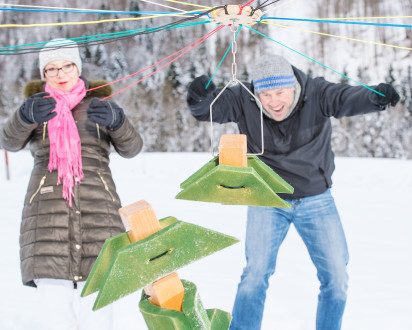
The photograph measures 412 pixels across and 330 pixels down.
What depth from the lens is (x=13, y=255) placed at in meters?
4.01

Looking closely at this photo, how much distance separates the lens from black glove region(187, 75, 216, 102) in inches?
72.2

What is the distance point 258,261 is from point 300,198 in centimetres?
38

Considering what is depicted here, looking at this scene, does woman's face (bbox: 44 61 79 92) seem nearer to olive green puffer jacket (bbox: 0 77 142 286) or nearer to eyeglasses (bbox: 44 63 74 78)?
eyeglasses (bbox: 44 63 74 78)

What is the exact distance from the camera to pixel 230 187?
1055 mm

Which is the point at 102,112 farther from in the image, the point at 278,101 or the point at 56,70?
the point at 278,101

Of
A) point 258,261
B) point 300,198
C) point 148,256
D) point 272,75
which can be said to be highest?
point 272,75

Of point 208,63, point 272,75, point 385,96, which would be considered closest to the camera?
point 385,96

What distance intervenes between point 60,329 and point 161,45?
12.0 metres

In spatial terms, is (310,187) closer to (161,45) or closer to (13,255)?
(13,255)

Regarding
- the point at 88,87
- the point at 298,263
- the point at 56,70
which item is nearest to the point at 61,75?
the point at 56,70

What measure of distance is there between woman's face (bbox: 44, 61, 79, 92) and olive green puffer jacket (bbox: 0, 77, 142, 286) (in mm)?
120

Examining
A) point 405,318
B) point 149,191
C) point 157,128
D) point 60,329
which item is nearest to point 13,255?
point 60,329

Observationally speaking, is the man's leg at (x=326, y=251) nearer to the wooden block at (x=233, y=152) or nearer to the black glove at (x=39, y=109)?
the wooden block at (x=233, y=152)

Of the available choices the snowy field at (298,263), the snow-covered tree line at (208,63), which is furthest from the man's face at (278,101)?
the snow-covered tree line at (208,63)
